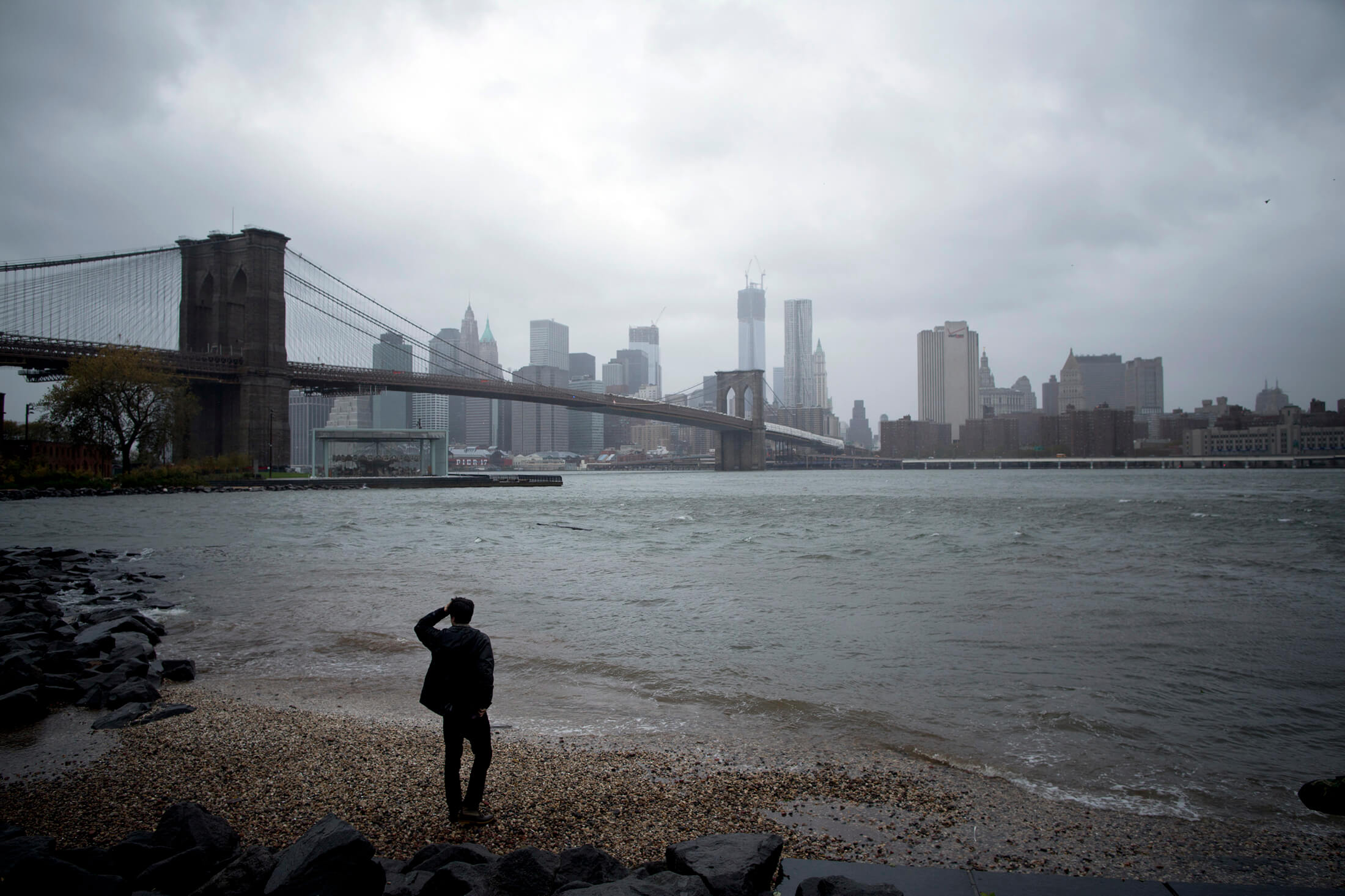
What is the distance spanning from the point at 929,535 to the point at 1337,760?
17.5 metres

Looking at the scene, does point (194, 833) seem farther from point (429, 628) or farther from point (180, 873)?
point (429, 628)

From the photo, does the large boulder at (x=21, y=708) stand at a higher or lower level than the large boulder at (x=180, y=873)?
lower

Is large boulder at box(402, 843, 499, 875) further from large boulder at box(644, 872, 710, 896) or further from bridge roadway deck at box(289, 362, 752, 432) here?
bridge roadway deck at box(289, 362, 752, 432)

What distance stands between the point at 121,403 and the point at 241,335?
15.7m

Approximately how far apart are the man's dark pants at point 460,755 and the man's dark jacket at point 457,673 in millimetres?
49

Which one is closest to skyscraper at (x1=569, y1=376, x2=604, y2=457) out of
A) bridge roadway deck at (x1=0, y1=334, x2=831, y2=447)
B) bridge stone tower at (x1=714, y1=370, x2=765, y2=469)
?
bridge stone tower at (x1=714, y1=370, x2=765, y2=469)

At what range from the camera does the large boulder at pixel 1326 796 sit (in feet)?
13.3

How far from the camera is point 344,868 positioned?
2730 mm

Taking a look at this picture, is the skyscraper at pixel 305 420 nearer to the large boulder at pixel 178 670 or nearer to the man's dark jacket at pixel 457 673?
the large boulder at pixel 178 670

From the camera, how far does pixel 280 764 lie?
444 centimetres

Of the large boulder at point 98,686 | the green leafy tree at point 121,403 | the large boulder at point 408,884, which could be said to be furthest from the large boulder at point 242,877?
the green leafy tree at point 121,403

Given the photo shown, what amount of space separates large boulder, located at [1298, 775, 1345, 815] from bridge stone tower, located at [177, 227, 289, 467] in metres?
55.9

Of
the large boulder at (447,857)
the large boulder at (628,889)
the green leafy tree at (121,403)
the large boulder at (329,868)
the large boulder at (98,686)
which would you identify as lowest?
the large boulder at (98,686)

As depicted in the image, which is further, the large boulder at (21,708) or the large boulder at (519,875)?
the large boulder at (21,708)
